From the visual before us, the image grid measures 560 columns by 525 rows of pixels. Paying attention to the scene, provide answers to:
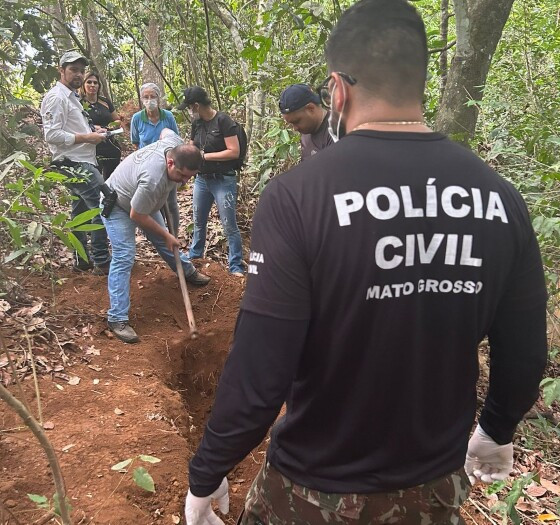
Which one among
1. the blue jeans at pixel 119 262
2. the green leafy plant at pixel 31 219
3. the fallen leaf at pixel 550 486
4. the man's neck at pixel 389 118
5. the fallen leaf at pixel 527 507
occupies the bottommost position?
the fallen leaf at pixel 527 507

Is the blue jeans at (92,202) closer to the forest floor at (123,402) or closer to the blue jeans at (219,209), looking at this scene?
the forest floor at (123,402)

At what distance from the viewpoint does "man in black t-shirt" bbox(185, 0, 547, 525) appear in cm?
112

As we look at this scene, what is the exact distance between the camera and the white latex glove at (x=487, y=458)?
1723mm

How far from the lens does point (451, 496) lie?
4.58 feet

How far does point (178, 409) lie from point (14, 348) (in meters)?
1.37

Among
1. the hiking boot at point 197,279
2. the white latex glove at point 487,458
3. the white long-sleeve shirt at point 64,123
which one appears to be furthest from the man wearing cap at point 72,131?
the white latex glove at point 487,458

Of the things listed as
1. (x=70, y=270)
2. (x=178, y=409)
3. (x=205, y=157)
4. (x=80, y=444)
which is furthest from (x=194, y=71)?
(x=80, y=444)

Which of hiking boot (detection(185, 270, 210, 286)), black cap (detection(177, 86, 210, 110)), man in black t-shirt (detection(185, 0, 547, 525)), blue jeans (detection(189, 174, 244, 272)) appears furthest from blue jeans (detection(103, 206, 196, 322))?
man in black t-shirt (detection(185, 0, 547, 525))

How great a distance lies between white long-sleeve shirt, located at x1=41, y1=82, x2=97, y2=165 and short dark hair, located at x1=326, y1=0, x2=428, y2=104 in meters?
4.09

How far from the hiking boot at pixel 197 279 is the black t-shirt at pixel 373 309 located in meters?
4.07

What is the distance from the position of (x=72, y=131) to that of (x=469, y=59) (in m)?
3.63

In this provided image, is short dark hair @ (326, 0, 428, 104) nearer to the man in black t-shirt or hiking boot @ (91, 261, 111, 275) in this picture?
the man in black t-shirt

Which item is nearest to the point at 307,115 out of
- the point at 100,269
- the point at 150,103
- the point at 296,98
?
the point at 296,98

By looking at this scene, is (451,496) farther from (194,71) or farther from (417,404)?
(194,71)
